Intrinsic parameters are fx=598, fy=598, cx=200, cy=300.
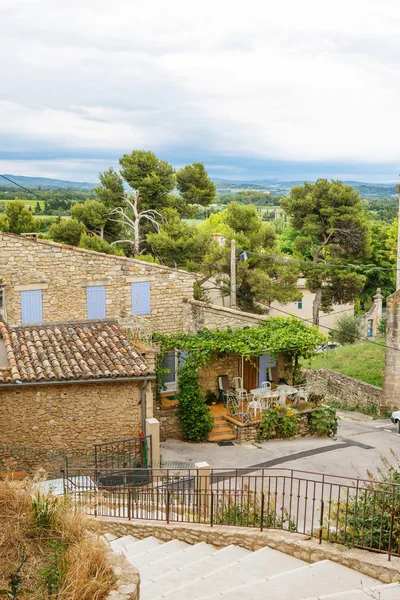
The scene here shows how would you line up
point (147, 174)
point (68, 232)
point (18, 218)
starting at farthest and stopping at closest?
point (147, 174) < point (18, 218) < point (68, 232)

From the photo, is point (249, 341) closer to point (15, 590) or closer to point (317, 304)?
point (15, 590)

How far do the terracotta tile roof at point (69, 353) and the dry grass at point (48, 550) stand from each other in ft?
18.5

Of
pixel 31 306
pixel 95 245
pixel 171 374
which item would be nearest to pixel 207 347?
pixel 171 374

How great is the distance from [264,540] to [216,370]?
10002mm

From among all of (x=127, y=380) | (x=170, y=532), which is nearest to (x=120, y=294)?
(x=127, y=380)

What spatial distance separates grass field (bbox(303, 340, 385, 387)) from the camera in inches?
950

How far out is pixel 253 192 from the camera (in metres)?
99.2

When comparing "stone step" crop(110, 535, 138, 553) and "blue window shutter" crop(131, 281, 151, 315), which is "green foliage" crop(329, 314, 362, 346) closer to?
"blue window shutter" crop(131, 281, 151, 315)

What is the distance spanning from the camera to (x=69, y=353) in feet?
42.7

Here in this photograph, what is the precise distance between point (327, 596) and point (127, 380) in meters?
7.48

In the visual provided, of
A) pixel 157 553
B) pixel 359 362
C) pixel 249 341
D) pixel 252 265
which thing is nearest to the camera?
pixel 157 553

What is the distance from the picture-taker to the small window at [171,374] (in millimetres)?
17844

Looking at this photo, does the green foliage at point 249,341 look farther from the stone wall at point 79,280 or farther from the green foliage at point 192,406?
the stone wall at point 79,280

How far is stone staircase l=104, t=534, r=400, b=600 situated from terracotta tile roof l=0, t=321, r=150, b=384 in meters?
4.72
